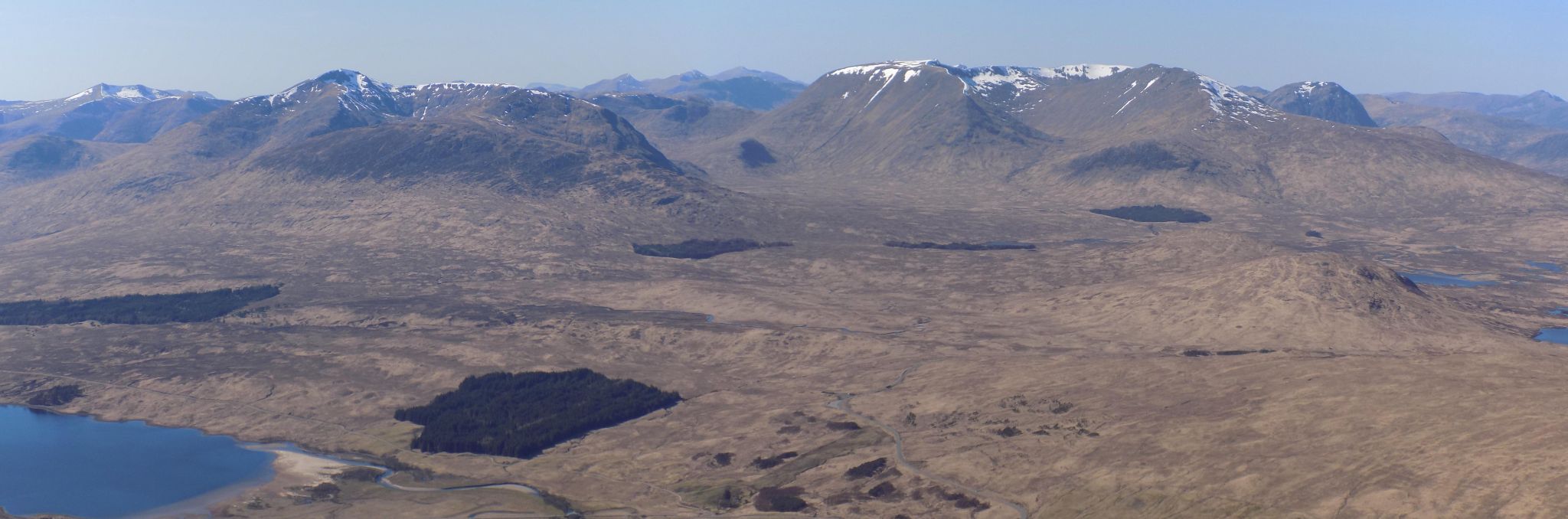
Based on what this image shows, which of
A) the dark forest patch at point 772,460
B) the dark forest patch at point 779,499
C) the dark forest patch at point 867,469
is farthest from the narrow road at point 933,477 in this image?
→ the dark forest patch at point 779,499

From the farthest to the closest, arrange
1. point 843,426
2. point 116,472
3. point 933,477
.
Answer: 1. point 843,426
2. point 116,472
3. point 933,477

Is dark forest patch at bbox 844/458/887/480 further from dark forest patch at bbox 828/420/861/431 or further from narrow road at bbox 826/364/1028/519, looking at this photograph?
dark forest patch at bbox 828/420/861/431

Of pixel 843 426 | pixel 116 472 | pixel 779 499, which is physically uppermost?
pixel 843 426

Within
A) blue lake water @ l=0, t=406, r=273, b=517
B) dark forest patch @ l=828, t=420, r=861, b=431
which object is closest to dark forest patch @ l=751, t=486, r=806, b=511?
dark forest patch @ l=828, t=420, r=861, b=431

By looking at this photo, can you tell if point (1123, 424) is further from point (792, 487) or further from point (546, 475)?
point (546, 475)

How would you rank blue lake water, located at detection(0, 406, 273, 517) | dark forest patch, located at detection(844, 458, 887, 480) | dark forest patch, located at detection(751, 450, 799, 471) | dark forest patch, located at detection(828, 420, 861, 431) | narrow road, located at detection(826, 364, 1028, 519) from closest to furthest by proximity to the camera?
narrow road, located at detection(826, 364, 1028, 519), dark forest patch, located at detection(844, 458, 887, 480), blue lake water, located at detection(0, 406, 273, 517), dark forest patch, located at detection(751, 450, 799, 471), dark forest patch, located at detection(828, 420, 861, 431)

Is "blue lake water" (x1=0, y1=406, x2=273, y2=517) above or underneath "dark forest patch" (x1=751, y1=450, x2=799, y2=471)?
underneath

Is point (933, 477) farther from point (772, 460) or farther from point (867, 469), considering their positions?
point (772, 460)

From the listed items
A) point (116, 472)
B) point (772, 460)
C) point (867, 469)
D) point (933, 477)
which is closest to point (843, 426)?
point (772, 460)

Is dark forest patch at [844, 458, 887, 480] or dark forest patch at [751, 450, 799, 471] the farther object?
dark forest patch at [751, 450, 799, 471]

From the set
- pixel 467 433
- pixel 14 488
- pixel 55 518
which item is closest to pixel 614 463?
pixel 467 433
